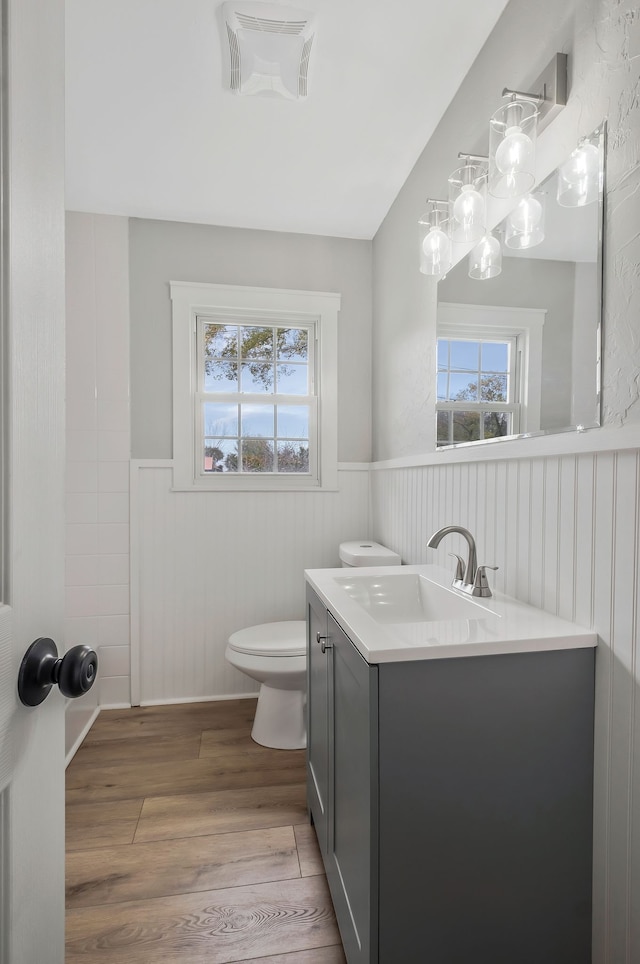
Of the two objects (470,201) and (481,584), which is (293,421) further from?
(481,584)

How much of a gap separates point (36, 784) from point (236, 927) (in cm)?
115

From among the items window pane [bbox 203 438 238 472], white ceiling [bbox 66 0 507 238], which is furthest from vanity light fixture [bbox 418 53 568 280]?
window pane [bbox 203 438 238 472]

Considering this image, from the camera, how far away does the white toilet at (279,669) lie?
2078 millimetres

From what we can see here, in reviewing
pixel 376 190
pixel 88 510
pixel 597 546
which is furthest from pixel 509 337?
pixel 88 510

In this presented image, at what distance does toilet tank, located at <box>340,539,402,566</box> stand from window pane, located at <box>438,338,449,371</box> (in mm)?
883

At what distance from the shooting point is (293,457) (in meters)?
2.85

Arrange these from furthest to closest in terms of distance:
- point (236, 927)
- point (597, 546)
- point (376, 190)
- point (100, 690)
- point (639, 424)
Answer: point (100, 690) < point (376, 190) < point (236, 927) < point (597, 546) < point (639, 424)

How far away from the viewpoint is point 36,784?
54 centimetres

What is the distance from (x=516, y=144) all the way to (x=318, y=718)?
1.62 m

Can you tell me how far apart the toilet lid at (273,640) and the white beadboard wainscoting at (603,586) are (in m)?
0.98

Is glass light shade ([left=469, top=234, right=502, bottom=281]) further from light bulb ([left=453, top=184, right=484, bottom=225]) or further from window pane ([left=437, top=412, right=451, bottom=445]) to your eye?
window pane ([left=437, top=412, right=451, bottom=445])

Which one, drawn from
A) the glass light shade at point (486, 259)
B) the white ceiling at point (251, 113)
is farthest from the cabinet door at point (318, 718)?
the white ceiling at point (251, 113)

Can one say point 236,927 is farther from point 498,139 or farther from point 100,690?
point 498,139

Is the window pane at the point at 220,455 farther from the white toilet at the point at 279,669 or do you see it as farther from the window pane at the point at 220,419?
the white toilet at the point at 279,669
